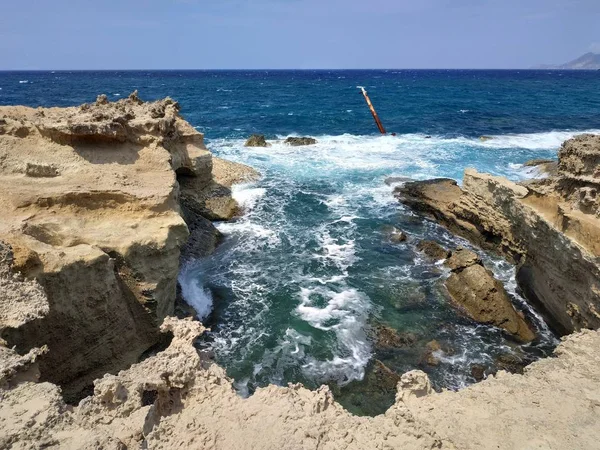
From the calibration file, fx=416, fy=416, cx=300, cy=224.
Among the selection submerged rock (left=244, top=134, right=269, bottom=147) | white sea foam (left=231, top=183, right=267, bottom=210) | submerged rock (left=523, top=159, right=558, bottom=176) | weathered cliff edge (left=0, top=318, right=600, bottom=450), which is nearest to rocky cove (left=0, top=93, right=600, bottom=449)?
weathered cliff edge (left=0, top=318, right=600, bottom=450)


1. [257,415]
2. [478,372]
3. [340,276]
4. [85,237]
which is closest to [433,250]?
[340,276]

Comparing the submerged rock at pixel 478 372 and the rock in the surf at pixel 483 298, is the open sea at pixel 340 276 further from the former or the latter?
the rock in the surf at pixel 483 298

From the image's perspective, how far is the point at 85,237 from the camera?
9.15 m

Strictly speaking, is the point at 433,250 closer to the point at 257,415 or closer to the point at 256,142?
the point at 257,415

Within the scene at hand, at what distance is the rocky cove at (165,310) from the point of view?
5301mm

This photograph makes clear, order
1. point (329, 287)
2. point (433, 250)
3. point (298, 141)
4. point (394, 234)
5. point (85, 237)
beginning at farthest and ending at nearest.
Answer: point (298, 141), point (394, 234), point (433, 250), point (329, 287), point (85, 237)

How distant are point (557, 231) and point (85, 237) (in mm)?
12309

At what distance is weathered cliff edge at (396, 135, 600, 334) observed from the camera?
35.7 feet

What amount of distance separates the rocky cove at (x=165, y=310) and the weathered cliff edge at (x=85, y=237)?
0.12ft

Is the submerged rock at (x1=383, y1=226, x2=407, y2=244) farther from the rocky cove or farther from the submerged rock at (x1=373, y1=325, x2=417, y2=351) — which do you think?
the submerged rock at (x1=373, y1=325, x2=417, y2=351)

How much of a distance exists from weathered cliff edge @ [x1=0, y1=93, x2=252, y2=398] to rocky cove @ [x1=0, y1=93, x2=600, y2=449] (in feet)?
0.12

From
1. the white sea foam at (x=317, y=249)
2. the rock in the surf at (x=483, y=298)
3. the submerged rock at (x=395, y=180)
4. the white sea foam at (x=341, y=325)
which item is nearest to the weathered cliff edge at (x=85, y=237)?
the white sea foam at (x=317, y=249)

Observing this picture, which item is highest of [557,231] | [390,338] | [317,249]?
[557,231]

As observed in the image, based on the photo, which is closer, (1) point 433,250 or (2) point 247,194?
(1) point 433,250
